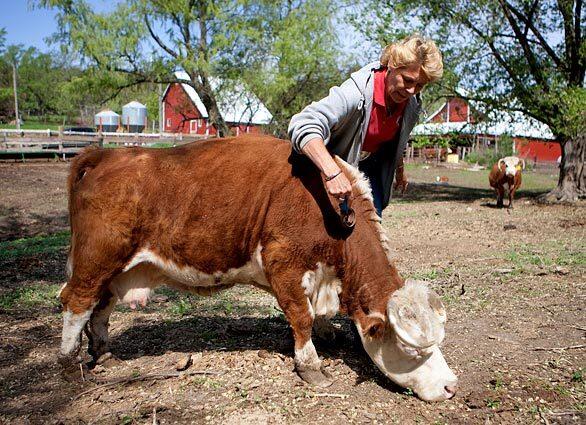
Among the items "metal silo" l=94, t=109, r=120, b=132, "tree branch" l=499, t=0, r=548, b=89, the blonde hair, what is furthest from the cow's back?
"metal silo" l=94, t=109, r=120, b=132

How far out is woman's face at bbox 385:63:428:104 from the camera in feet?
13.2

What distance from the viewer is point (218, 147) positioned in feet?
14.9

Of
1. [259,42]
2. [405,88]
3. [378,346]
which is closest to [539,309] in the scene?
[378,346]

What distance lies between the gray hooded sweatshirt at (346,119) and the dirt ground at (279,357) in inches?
65.7

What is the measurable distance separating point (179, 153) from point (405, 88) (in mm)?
1739

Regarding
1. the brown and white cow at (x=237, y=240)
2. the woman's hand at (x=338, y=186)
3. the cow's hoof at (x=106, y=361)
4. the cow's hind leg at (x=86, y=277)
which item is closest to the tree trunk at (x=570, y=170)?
the brown and white cow at (x=237, y=240)

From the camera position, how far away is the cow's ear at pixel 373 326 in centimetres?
401

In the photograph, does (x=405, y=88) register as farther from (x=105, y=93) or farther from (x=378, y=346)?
(x=105, y=93)

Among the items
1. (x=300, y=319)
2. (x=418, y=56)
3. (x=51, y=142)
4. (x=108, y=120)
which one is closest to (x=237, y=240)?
(x=300, y=319)

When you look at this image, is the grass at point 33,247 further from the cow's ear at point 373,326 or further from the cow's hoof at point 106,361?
the cow's ear at point 373,326

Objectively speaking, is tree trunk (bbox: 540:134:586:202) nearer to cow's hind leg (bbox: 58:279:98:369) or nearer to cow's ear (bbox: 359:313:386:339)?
cow's ear (bbox: 359:313:386:339)

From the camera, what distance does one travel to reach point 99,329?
4.71 m

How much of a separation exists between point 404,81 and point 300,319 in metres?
1.79

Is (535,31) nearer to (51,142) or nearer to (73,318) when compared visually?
(73,318)
